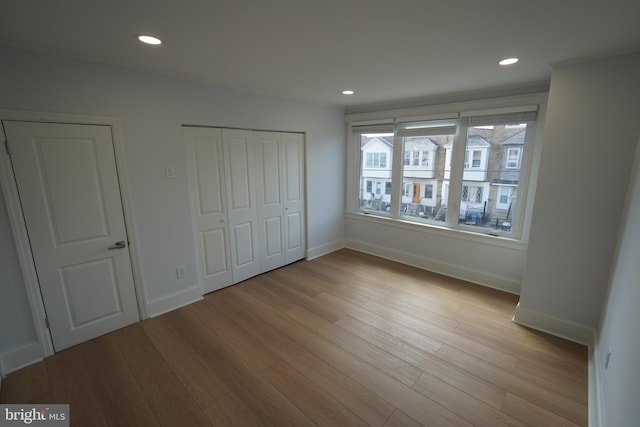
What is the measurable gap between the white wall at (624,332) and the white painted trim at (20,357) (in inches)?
148

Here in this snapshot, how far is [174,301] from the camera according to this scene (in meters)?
3.01

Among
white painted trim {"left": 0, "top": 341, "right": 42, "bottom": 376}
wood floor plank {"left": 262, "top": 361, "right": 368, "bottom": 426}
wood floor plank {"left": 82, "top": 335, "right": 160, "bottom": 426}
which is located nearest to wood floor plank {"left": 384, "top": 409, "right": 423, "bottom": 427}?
wood floor plank {"left": 262, "top": 361, "right": 368, "bottom": 426}

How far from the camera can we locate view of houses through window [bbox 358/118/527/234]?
3.24m

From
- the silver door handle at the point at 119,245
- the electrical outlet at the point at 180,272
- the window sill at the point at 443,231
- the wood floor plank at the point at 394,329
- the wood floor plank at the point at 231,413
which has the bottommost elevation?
the wood floor plank at the point at 231,413

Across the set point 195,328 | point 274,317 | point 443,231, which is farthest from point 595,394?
point 195,328

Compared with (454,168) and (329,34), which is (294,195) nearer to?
(454,168)

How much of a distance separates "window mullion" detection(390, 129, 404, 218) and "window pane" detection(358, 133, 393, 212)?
0.10m

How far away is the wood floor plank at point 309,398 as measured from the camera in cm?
173

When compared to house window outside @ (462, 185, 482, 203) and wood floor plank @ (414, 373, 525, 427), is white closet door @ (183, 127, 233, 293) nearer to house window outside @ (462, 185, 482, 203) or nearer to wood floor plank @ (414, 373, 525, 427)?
wood floor plank @ (414, 373, 525, 427)

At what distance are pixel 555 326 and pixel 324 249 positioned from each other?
308 centimetres

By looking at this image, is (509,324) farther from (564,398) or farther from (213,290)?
(213,290)

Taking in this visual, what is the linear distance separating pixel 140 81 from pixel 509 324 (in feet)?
14.0

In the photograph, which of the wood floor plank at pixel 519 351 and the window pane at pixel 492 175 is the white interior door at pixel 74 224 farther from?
the window pane at pixel 492 175

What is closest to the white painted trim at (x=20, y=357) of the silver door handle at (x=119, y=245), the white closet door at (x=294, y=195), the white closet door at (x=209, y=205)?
the silver door handle at (x=119, y=245)
